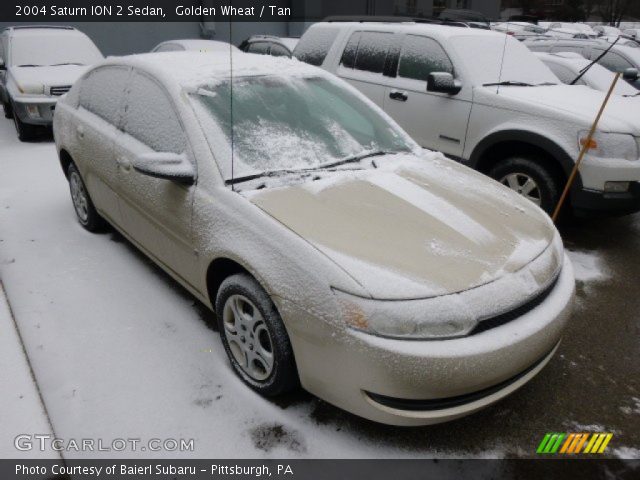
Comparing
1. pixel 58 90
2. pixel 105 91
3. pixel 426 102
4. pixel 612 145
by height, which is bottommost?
pixel 58 90

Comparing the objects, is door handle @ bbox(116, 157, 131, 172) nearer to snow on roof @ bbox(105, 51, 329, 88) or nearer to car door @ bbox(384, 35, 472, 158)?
snow on roof @ bbox(105, 51, 329, 88)

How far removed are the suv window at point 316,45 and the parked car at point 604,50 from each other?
4.24 meters

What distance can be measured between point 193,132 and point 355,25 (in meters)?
3.94

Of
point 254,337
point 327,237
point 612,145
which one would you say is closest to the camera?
point 327,237

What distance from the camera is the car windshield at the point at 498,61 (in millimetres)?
4922

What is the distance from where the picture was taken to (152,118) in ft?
10.2

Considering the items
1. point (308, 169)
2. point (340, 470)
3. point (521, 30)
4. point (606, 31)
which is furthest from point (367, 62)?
point (606, 31)

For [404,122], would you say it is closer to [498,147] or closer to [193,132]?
[498,147]

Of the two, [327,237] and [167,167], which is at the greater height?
[167,167]

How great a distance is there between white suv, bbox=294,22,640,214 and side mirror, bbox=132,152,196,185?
115 inches

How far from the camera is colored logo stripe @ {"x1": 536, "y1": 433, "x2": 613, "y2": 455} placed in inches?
94.0

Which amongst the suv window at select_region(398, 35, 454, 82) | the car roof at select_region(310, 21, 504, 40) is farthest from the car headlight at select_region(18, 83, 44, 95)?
the suv window at select_region(398, 35, 454, 82)

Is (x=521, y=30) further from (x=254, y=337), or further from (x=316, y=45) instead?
(x=254, y=337)

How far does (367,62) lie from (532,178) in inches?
92.6
